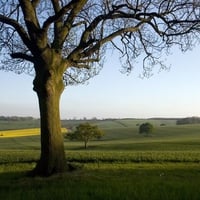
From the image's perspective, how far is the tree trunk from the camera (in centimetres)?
1472

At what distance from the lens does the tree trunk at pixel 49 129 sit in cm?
1472

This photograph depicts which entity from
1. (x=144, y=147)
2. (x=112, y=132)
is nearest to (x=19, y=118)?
(x=112, y=132)

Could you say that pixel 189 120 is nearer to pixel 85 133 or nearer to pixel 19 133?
pixel 19 133

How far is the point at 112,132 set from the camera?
100500 millimetres

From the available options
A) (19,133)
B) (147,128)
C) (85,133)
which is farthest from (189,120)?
(85,133)

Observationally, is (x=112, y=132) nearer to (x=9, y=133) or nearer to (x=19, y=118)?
(x=9, y=133)

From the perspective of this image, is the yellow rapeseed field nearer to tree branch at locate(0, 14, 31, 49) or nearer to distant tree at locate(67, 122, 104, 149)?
distant tree at locate(67, 122, 104, 149)

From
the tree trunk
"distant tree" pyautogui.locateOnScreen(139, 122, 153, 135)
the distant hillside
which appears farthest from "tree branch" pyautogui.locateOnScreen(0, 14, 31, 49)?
the distant hillside

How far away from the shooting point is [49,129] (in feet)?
48.4

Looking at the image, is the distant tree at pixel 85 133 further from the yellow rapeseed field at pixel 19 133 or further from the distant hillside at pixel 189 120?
the distant hillside at pixel 189 120

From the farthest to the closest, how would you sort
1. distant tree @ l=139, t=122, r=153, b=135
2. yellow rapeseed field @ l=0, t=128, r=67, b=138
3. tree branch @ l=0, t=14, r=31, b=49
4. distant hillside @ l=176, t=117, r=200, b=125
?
distant hillside @ l=176, t=117, r=200, b=125 → yellow rapeseed field @ l=0, t=128, r=67, b=138 → distant tree @ l=139, t=122, r=153, b=135 → tree branch @ l=0, t=14, r=31, b=49

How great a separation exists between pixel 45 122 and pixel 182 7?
714 cm

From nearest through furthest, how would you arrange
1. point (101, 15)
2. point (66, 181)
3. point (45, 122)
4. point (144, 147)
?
point (66, 181) < point (45, 122) < point (101, 15) < point (144, 147)

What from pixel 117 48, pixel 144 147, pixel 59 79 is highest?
pixel 117 48
